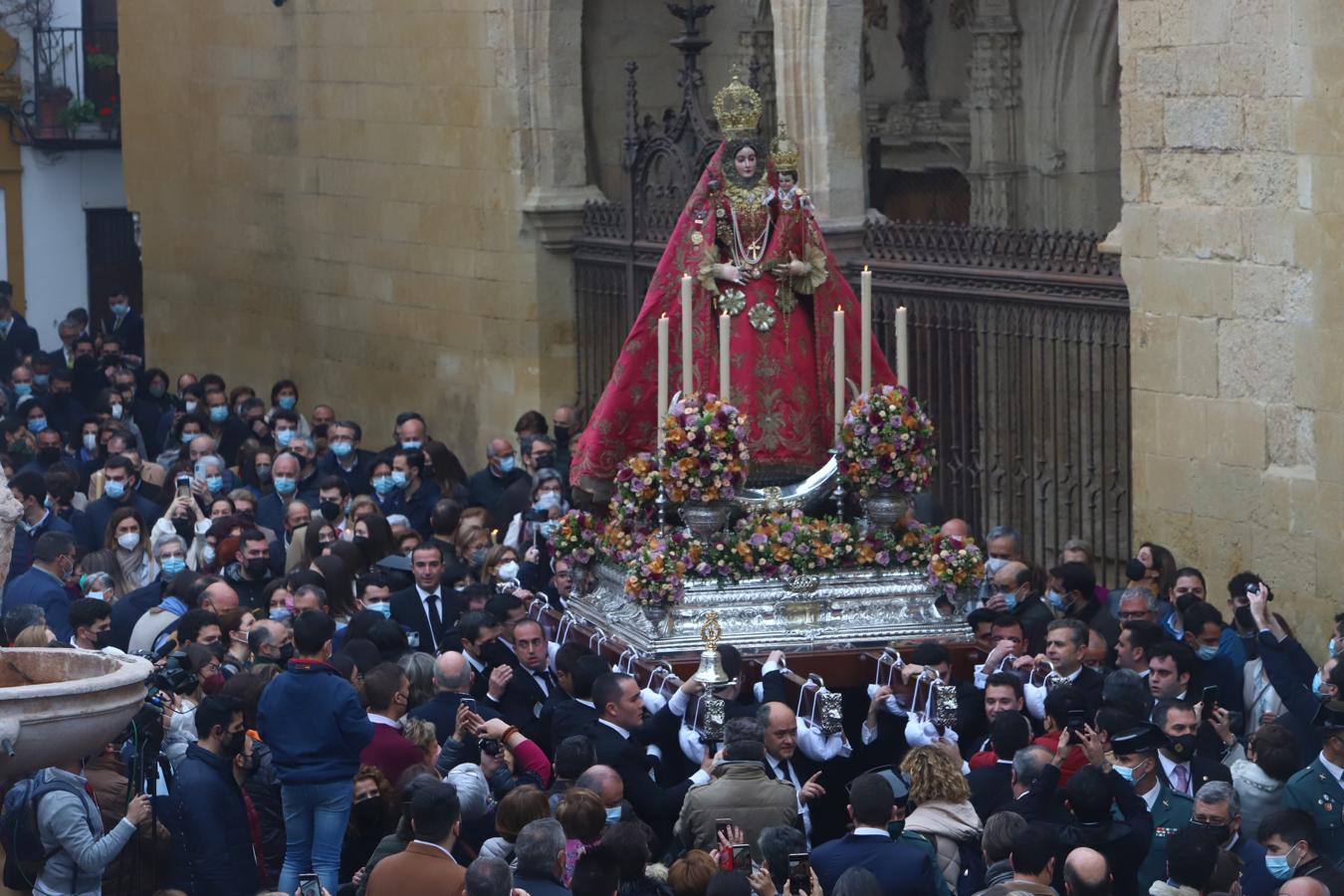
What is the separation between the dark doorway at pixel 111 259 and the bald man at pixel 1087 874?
20877 millimetres

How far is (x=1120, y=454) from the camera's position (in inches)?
461

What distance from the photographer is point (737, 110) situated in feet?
33.1

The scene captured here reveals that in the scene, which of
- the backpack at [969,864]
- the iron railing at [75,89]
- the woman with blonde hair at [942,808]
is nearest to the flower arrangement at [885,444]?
the woman with blonde hair at [942,808]

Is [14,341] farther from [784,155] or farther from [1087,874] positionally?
[1087,874]

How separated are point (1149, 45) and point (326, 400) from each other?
364 inches

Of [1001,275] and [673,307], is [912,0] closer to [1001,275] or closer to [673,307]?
[1001,275]

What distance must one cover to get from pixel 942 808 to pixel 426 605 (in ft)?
11.5

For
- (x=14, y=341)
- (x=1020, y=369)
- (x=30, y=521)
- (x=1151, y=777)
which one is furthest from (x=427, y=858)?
(x=14, y=341)

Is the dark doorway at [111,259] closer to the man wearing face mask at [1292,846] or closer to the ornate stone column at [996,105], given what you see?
the ornate stone column at [996,105]

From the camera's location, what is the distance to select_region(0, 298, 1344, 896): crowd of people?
6.85 meters

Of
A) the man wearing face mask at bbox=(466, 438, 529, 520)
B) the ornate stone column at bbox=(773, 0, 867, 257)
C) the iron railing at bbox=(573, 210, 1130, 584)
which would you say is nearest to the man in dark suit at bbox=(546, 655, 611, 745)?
the iron railing at bbox=(573, 210, 1130, 584)

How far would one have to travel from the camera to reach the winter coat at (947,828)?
285 inches

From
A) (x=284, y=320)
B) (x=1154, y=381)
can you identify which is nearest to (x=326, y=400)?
(x=284, y=320)

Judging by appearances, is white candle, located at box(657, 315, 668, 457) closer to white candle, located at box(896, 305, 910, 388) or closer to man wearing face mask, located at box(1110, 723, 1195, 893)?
Result: white candle, located at box(896, 305, 910, 388)
